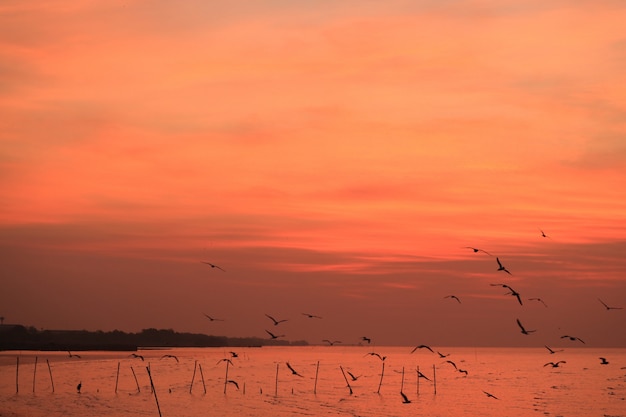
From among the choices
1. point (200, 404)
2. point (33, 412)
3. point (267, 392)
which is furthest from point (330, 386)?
point (33, 412)

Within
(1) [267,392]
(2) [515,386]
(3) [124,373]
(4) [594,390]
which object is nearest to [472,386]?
(2) [515,386]

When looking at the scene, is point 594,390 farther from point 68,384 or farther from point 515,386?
point 68,384

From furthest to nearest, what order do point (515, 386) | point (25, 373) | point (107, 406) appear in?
point (515, 386) < point (25, 373) < point (107, 406)

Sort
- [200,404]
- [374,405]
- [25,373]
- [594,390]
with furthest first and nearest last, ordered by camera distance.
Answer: [594,390], [25,373], [374,405], [200,404]

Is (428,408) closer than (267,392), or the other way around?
(428,408)

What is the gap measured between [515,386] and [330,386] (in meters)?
30.9

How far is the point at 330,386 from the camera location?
11500cm

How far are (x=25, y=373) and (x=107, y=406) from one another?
4270cm

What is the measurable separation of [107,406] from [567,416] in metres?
41.9

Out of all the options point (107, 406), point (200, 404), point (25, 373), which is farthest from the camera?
point (25, 373)

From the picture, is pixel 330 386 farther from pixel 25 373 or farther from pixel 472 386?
pixel 25 373

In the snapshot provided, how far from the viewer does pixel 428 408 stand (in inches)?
3310

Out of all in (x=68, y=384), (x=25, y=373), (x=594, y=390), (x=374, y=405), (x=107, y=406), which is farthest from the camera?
(x=594, y=390)

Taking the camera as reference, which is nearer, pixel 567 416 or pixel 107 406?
pixel 107 406
